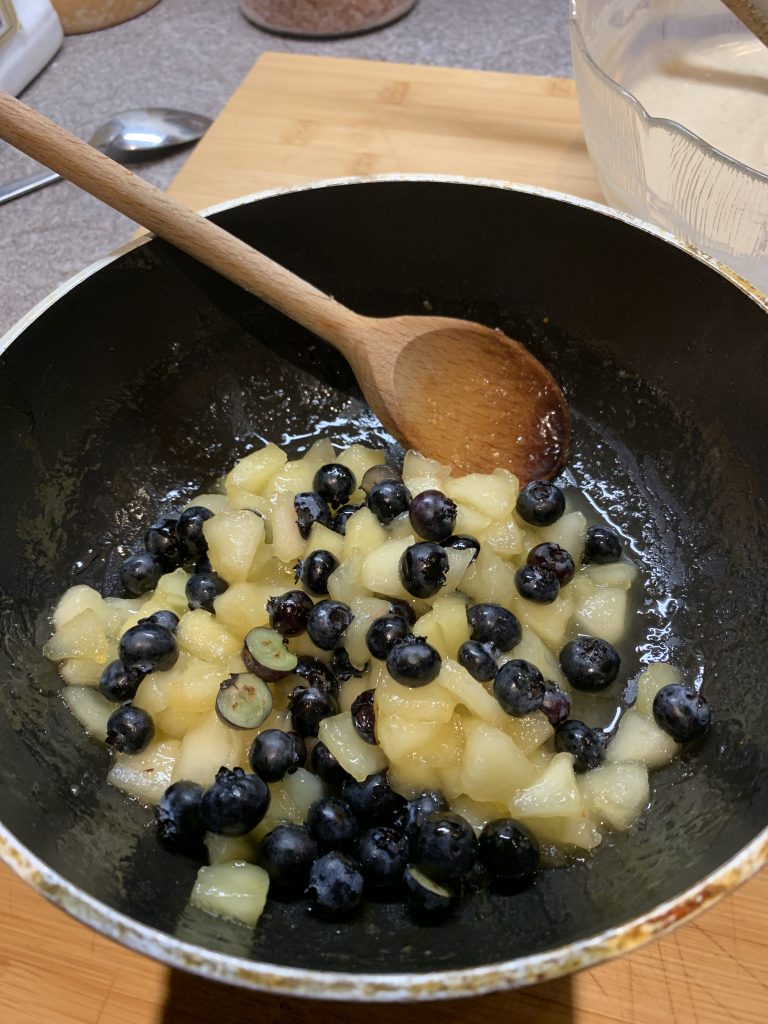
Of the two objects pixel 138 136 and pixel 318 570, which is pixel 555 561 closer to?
pixel 318 570

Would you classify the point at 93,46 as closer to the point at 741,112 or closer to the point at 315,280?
the point at 315,280

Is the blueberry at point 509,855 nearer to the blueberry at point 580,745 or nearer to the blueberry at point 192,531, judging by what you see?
the blueberry at point 580,745

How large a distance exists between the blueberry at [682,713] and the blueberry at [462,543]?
378 mm

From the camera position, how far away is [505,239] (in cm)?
159

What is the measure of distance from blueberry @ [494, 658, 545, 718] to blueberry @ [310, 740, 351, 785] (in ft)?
0.86

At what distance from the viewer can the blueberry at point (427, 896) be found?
1029 mm

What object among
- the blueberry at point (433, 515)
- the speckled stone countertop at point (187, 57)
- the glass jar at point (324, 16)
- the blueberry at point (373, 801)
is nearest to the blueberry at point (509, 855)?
the blueberry at point (373, 801)

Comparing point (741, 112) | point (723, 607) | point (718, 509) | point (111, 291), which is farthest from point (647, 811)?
point (741, 112)

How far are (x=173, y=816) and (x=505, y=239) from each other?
119 centimetres

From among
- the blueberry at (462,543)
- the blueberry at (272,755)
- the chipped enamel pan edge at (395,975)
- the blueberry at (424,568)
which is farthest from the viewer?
the blueberry at (462,543)

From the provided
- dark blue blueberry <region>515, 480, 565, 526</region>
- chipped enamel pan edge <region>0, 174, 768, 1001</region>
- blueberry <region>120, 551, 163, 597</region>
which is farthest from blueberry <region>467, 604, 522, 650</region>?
blueberry <region>120, 551, 163, 597</region>

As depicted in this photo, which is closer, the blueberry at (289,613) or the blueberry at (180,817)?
the blueberry at (180,817)

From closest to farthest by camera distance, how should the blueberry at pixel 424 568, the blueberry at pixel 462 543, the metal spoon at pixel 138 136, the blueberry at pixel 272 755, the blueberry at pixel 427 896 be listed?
the blueberry at pixel 427 896, the blueberry at pixel 272 755, the blueberry at pixel 424 568, the blueberry at pixel 462 543, the metal spoon at pixel 138 136

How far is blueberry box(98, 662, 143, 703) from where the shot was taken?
1.28m
